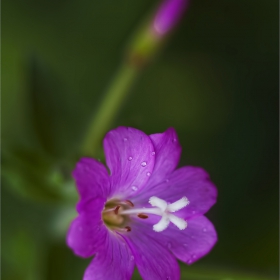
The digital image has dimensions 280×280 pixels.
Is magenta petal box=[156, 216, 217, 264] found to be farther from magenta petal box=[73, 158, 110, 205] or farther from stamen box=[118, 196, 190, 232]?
magenta petal box=[73, 158, 110, 205]

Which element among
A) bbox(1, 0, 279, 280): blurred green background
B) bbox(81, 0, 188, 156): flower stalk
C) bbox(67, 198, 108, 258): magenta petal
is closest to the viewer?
bbox(67, 198, 108, 258): magenta petal

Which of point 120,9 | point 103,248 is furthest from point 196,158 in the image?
point 103,248

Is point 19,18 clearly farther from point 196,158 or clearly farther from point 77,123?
point 196,158

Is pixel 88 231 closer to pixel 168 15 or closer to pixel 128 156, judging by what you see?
pixel 128 156

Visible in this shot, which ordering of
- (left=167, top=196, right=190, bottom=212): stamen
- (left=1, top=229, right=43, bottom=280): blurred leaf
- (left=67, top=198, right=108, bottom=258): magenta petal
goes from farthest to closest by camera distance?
(left=1, top=229, right=43, bottom=280): blurred leaf
(left=167, top=196, right=190, bottom=212): stamen
(left=67, top=198, right=108, bottom=258): magenta petal

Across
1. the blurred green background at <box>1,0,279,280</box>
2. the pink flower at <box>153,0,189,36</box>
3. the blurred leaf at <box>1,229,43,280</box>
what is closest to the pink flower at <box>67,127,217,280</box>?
the blurred leaf at <box>1,229,43,280</box>

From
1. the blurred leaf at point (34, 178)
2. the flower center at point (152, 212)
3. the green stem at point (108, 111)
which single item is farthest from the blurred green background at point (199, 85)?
the flower center at point (152, 212)

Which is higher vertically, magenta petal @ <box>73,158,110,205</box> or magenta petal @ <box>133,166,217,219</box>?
magenta petal @ <box>133,166,217,219</box>

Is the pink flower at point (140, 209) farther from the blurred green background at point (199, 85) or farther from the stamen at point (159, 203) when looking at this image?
the blurred green background at point (199, 85)
